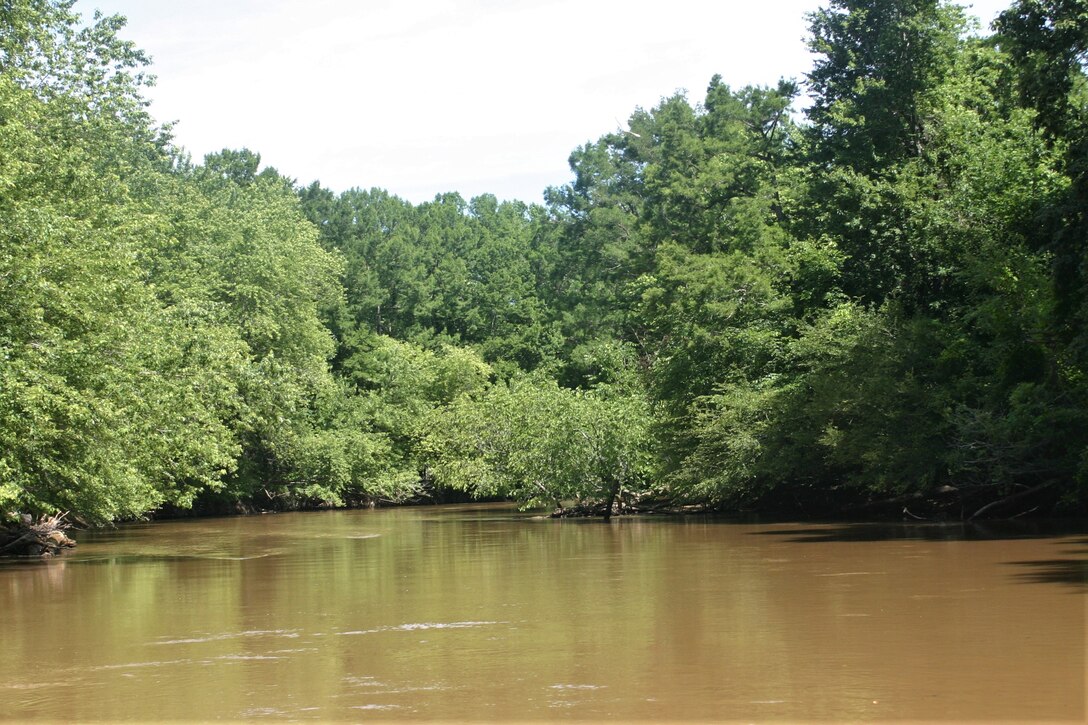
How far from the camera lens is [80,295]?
23078mm

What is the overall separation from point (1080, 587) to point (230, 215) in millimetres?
41031

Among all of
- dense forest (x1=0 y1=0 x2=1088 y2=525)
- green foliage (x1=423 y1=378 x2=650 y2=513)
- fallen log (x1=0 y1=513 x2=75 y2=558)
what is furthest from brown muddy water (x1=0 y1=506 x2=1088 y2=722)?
green foliage (x1=423 y1=378 x2=650 y2=513)

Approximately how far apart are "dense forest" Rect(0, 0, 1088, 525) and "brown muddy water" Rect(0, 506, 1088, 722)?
314cm

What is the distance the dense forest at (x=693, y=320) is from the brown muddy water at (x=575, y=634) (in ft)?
10.3

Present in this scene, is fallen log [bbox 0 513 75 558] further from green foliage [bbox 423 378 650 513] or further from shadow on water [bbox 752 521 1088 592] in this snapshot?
shadow on water [bbox 752 521 1088 592]

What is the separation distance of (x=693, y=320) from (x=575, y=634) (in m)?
25.5

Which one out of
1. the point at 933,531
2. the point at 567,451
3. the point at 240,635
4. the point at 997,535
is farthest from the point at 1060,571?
the point at 567,451

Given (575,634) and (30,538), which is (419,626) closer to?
(575,634)

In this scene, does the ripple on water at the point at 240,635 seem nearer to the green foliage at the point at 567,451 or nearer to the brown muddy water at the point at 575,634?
the brown muddy water at the point at 575,634

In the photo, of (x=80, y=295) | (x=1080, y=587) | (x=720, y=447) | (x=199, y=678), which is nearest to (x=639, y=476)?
(x=720, y=447)

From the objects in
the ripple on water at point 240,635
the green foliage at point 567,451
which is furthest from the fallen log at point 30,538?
the ripple on water at point 240,635

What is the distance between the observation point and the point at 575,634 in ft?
41.0

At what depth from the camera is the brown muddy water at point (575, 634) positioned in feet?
29.9

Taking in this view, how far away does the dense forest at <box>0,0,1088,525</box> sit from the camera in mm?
22203
